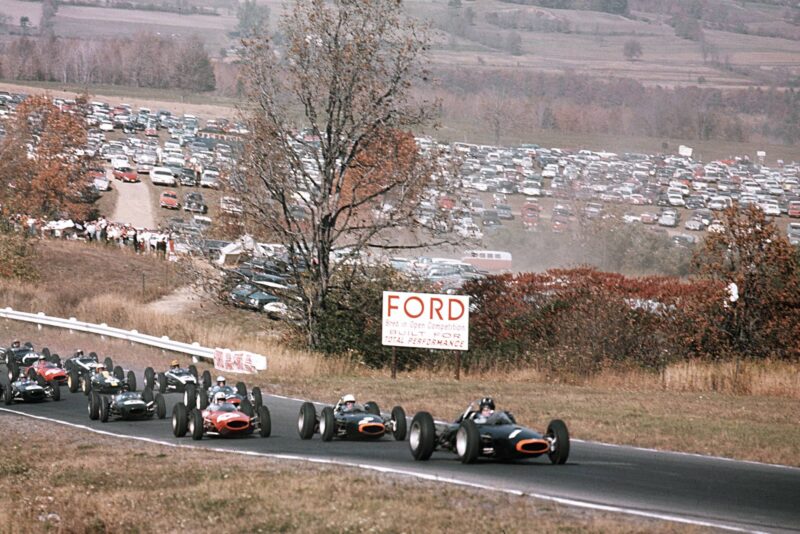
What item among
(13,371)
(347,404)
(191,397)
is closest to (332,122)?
(13,371)

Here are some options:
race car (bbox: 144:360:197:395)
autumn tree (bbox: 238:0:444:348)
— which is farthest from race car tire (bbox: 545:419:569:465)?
autumn tree (bbox: 238:0:444:348)

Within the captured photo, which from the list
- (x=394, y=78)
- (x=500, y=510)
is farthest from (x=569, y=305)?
(x=500, y=510)

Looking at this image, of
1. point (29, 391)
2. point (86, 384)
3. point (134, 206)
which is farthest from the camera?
point (134, 206)

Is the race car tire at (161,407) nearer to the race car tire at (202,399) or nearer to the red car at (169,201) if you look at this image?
the race car tire at (202,399)

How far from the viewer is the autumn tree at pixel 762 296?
38.2 metres

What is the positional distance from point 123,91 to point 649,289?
461 ft

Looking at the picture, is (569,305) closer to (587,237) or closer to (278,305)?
(278,305)

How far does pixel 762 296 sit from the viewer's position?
38.3m

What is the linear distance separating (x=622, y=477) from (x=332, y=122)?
25.0 metres

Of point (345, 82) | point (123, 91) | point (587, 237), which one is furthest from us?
point (123, 91)

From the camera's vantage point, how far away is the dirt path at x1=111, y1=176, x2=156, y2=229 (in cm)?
9525

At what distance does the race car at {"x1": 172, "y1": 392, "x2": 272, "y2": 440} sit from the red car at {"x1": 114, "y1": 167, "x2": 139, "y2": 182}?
304ft

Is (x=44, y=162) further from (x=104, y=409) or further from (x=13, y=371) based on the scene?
(x=104, y=409)

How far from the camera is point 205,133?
137 meters
